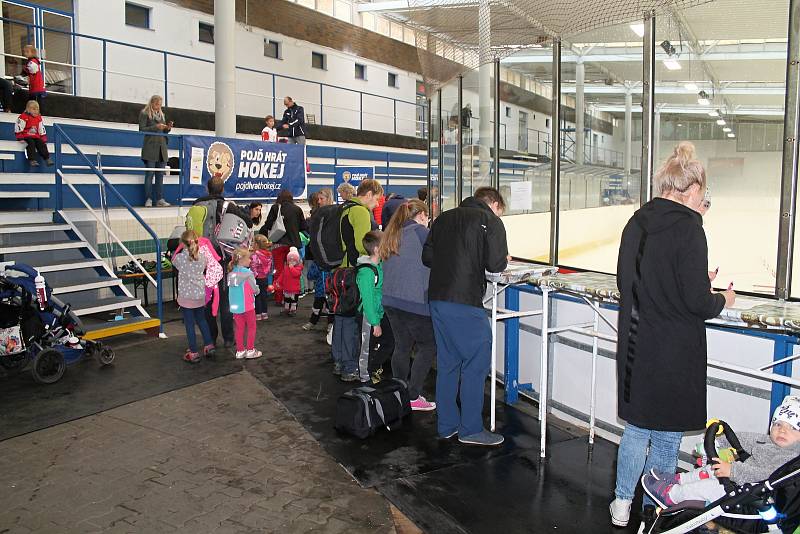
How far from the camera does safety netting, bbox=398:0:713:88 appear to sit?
4.60 m

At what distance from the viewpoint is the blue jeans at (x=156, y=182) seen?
10.3 metres

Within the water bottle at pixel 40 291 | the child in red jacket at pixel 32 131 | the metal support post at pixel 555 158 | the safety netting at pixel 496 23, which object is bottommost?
the water bottle at pixel 40 291

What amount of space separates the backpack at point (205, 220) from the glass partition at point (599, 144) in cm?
364

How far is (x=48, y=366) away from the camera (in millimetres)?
5863

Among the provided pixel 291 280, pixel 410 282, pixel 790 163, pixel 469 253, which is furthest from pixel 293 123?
pixel 790 163

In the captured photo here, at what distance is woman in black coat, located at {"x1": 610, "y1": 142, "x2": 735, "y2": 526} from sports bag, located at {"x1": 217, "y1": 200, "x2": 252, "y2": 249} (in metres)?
4.59

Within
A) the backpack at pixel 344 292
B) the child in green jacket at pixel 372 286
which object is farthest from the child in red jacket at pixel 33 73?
the child in green jacket at pixel 372 286

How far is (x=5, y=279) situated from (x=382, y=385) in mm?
3445

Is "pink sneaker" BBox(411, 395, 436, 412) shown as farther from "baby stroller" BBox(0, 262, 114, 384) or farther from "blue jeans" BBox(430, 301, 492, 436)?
"baby stroller" BBox(0, 262, 114, 384)

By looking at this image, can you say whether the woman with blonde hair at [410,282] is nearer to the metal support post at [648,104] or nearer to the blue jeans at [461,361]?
the blue jeans at [461,361]

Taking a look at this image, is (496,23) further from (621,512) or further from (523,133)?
(621,512)

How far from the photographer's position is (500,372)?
5.89 meters

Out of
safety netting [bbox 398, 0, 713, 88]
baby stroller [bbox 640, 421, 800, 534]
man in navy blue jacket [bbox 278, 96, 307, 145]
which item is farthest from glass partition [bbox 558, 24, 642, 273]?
man in navy blue jacket [bbox 278, 96, 307, 145]

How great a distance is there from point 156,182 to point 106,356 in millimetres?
4669
